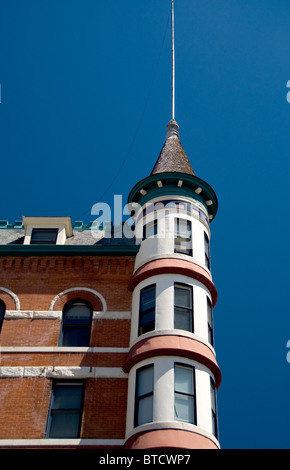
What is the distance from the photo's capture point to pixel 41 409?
22281 mm

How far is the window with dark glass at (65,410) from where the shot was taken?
72.1 ft

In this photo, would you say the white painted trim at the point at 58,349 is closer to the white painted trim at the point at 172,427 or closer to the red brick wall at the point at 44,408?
the red brick wall at the point at 44,408

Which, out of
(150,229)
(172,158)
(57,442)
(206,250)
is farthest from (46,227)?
(57,442)

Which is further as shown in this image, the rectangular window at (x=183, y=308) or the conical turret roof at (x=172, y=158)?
the conical turret roof at (x=172, y=158)

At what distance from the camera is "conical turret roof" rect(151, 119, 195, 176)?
28663 millimetres

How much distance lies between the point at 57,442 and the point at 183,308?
19.6ft

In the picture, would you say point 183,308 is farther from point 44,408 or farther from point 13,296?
point 13,296

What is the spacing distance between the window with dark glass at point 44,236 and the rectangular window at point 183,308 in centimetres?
627

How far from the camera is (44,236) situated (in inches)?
1113

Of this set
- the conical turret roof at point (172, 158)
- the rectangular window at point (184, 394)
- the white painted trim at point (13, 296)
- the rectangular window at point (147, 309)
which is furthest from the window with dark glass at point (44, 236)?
the rectangular window at point (184, 394)

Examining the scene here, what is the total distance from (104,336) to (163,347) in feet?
9.54
